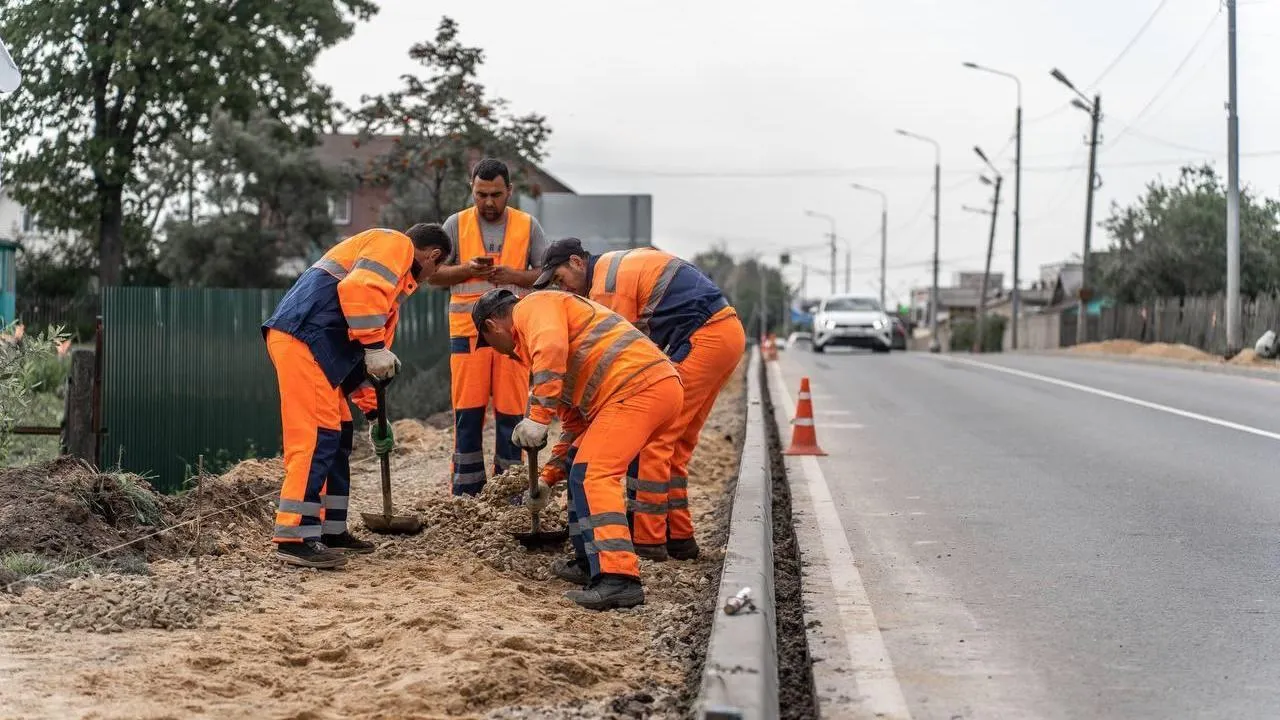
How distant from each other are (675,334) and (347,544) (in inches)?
73.7

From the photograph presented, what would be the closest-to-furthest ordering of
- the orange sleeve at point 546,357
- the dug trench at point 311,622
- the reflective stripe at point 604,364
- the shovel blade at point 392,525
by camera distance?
the dug trench at point 311,622
the orange sleeve at point 546,357
the reflective stripe at point 604,364
the shovel blade at point 392,525

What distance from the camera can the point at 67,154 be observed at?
33.1 m

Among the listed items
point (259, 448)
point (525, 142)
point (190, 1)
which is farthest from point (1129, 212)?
point (259, 448)

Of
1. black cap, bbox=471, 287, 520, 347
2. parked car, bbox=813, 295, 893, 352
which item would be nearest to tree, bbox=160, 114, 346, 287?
parked car, bbox=813, 295, 893, 352

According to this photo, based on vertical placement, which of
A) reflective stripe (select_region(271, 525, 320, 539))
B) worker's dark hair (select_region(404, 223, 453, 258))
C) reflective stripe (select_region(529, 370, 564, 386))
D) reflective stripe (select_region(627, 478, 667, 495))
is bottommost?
reflective stripe (select_region(271, 525, 320, 539))

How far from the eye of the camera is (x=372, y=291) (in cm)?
682

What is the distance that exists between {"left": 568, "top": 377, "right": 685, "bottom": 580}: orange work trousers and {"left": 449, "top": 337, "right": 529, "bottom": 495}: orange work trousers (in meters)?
2.05

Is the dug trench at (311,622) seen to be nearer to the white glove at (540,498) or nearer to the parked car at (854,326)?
the white glove at (540,498)

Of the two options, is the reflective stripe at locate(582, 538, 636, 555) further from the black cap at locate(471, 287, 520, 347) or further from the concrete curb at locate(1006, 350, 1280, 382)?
the concrete curb at locate(1006, 350, 1280, 382)

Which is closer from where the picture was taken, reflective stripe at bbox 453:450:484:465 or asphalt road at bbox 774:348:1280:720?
asphalt road at bbox 774:348:1280:720

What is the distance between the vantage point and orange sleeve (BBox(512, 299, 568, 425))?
19.4 ft

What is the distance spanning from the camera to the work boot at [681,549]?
7.26 metres

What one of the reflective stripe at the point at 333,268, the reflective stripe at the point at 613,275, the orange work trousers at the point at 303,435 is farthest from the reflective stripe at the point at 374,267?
the reflective stripe at the point at 613,275

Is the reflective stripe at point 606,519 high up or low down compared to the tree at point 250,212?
down
